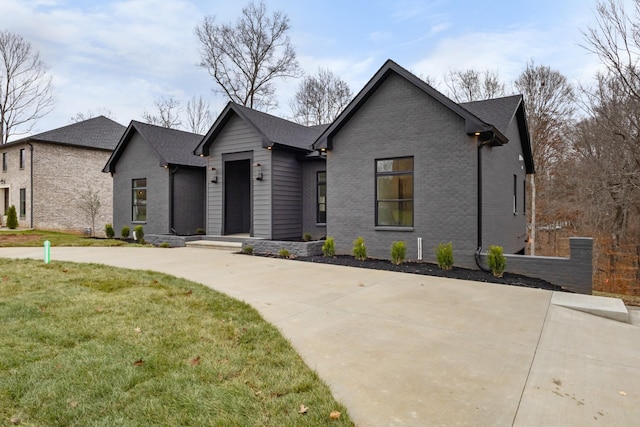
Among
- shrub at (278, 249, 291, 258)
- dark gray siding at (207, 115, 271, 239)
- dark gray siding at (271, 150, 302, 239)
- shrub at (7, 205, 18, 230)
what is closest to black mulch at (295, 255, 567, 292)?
shrub at (278, 249, 291, 258)

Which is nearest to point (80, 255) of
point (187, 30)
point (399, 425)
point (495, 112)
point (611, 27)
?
point (399, 425)

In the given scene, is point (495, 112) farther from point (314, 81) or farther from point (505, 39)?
point (314, 81)

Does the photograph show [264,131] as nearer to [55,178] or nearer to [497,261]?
[497,261]

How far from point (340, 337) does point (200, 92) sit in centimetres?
3036

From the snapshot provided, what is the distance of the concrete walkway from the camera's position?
8.25 feet

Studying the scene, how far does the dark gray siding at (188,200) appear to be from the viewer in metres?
15.1

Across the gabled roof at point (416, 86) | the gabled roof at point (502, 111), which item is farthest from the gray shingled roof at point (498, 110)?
the gabled roof at point (416, 86)

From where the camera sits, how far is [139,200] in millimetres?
16141

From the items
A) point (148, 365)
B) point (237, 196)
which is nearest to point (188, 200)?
point (237, 196)

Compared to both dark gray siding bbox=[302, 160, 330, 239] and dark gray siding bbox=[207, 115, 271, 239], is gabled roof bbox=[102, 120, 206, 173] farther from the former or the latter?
dark gray siding bbox=[302, 160, 330, 239]

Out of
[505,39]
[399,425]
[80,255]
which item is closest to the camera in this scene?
[399,425]

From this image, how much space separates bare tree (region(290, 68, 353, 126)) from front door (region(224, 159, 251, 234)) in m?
13.2

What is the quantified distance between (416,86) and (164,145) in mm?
11014

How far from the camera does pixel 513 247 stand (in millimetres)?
12766
